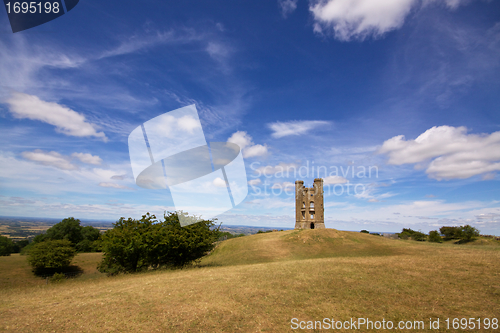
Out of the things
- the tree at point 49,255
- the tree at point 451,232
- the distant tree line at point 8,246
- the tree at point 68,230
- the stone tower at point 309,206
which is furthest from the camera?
the tree at point 68,230

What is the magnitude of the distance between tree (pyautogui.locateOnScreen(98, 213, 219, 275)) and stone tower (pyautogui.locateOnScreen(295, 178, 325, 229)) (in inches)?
1095

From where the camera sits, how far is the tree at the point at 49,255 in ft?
125

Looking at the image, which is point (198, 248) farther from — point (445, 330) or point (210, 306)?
point (445, 330)

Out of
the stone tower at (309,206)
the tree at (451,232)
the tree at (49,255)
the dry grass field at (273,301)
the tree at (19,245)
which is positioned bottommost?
the tree at (19,245)

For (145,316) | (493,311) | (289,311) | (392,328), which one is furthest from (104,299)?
(493,311)

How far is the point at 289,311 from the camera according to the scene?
10.9 meters

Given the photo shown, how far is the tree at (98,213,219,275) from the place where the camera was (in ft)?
79.8

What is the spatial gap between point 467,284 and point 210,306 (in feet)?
47.9

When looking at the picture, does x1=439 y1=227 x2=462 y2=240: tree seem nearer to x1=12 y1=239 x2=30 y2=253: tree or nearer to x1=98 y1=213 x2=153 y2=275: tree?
x1=98 y1=213 x2=153 y2=275: tree

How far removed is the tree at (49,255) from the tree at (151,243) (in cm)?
1892

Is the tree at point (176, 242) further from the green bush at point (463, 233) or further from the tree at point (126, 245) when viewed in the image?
the green bush at point (463, 233)

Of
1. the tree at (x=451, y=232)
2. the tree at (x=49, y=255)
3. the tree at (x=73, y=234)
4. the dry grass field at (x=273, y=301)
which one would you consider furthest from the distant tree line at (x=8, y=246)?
the tree at (x=451, y=232)

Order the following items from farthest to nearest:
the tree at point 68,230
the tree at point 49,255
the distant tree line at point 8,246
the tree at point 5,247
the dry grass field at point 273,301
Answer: the tree at point 68,230
the distant tree line at point 8,246
the tree at point 5,247
the tree at point 49,255
the dry grass field at point 273,301

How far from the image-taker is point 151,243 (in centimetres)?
2478
